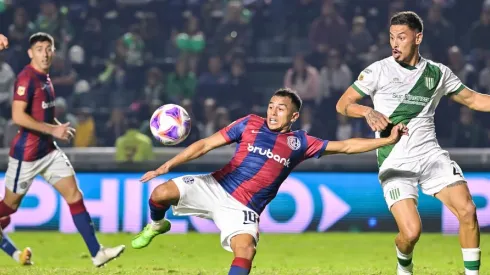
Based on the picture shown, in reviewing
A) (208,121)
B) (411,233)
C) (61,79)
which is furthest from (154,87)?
(411,233)

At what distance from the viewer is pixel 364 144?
7.23 metres

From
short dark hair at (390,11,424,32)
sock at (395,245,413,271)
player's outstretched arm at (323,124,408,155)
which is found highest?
short dark hair at (390,11,424,32)

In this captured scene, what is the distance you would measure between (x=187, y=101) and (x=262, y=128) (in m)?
7.91

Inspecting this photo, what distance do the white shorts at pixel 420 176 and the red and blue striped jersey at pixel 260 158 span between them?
1.93 ft

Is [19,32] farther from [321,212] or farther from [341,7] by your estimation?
[321,212]

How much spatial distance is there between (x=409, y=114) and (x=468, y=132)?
7.18 meters

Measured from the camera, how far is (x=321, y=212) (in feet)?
41.4

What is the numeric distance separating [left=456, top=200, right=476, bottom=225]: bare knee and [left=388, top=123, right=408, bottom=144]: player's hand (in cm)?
75

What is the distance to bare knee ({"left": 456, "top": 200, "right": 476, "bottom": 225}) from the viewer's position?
23.7 ft

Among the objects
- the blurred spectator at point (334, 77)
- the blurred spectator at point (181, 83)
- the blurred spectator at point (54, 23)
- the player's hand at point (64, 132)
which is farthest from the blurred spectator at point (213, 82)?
the player's hand at point (64, 132)

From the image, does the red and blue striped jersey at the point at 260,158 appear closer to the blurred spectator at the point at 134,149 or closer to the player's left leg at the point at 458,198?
the player's left leg at the point at 458,198

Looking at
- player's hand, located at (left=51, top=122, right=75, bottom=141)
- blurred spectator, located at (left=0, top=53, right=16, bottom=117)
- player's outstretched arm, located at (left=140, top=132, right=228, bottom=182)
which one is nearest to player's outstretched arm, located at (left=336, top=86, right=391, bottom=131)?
player's outstretched arm, located at (left=140, top=132, right=228, bottom=182)

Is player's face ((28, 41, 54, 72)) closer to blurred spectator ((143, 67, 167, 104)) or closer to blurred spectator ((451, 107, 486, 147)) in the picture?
blurred spectator ((143, 67, 167, 104))

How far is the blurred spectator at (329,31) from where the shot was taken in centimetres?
1644
